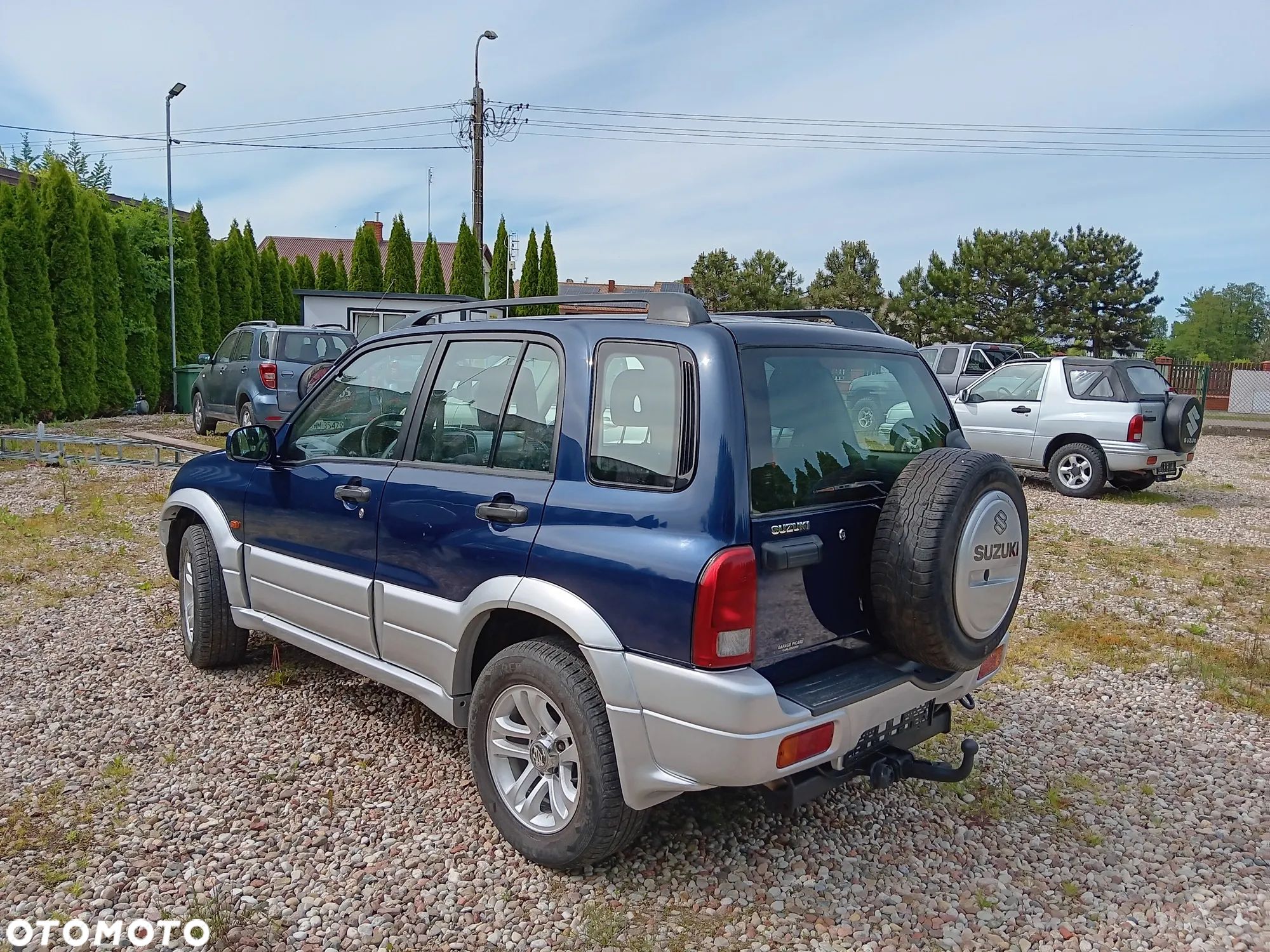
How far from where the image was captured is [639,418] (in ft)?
9.46

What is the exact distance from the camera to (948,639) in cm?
283

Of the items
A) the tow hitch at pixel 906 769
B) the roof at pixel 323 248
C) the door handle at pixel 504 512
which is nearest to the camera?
the tow hitch at pixel 906 769

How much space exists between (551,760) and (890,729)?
1102 millimetres

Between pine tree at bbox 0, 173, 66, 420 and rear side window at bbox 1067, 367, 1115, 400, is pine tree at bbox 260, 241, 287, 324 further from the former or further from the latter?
rear side window at bbox 1067, 367, 1115, 400

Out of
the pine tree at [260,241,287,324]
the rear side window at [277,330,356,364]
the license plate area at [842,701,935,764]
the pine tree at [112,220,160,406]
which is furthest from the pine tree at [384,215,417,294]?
the license plate area at [842,701,935,764]

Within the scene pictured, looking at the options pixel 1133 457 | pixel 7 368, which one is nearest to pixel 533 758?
pixel 1133 457

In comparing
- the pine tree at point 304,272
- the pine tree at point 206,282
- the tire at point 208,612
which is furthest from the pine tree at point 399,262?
the tire at point 208,612

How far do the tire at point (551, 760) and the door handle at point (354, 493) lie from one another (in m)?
0.93

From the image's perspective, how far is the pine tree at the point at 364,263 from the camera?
98.8 feet

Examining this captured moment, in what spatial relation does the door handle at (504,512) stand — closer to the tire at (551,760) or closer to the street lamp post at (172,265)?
the tire at (551,760)

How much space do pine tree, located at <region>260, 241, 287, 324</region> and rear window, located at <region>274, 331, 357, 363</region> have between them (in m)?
12.2

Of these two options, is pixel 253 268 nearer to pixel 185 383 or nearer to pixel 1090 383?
pixel 185 383

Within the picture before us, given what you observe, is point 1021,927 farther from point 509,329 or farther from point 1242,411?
point 1242,411

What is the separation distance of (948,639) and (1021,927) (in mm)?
928
